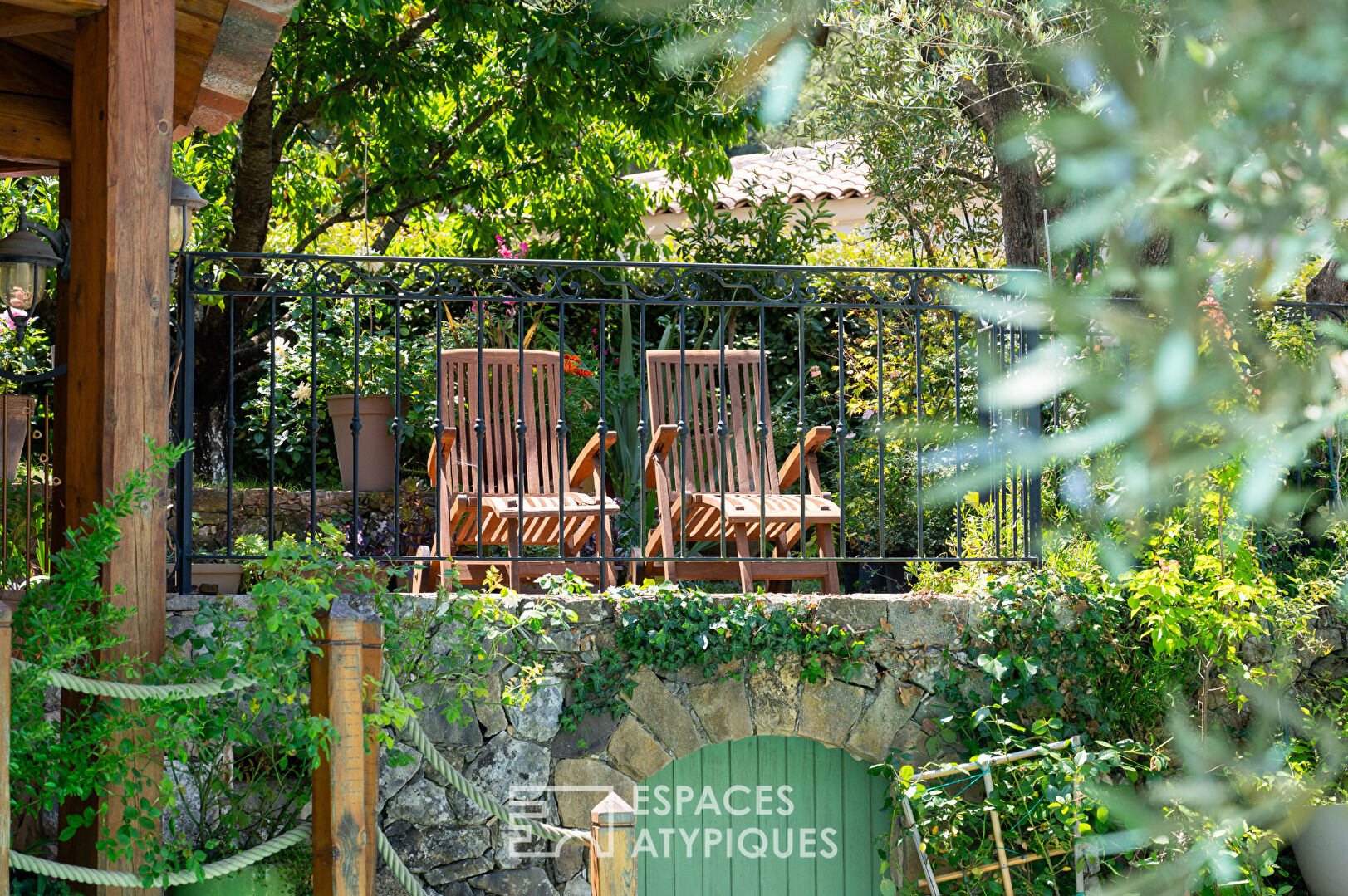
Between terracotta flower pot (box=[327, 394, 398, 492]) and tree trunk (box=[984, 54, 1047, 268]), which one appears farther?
terracotta flower pot (box=[327, 394, 398, 492])

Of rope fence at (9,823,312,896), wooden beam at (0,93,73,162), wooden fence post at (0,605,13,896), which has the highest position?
wooden beam at (0,93,73,162)

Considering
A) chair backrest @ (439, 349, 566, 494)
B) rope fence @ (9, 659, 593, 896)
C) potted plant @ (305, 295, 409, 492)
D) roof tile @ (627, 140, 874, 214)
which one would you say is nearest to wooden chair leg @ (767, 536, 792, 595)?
chair backrest @ (439, 349, 566, 494)

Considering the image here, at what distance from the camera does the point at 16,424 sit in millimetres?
4348

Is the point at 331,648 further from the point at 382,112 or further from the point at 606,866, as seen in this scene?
the point at 382,112

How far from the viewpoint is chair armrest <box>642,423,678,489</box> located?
14.8 feet

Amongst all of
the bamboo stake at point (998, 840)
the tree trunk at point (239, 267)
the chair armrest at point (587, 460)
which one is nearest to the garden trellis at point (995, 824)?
the bamboo stake at point (998, 840)

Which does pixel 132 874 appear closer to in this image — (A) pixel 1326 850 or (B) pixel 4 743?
(B) pixel 4 743

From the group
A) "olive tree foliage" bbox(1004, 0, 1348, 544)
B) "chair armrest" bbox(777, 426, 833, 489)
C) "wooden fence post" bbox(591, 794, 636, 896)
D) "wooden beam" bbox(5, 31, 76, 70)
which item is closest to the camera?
"olive tree foliage" bbox(1004, 0, 1348, 544)

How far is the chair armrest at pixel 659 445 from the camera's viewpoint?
452 cm

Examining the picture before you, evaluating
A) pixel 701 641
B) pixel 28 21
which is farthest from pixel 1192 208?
pixel 701 641

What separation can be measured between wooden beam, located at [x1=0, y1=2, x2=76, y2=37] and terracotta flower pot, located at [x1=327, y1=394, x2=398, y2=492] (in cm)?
312

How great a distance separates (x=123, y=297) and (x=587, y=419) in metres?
4.23

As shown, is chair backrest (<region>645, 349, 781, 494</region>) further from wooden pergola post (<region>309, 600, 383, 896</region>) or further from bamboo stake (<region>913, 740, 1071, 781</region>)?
wooden pergola post (<region>309, 600, 383, 896</region>)

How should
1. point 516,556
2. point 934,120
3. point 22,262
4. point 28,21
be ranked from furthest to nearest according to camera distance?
point 934,120 < point 516,556 < point 22,262 < point 28,21
